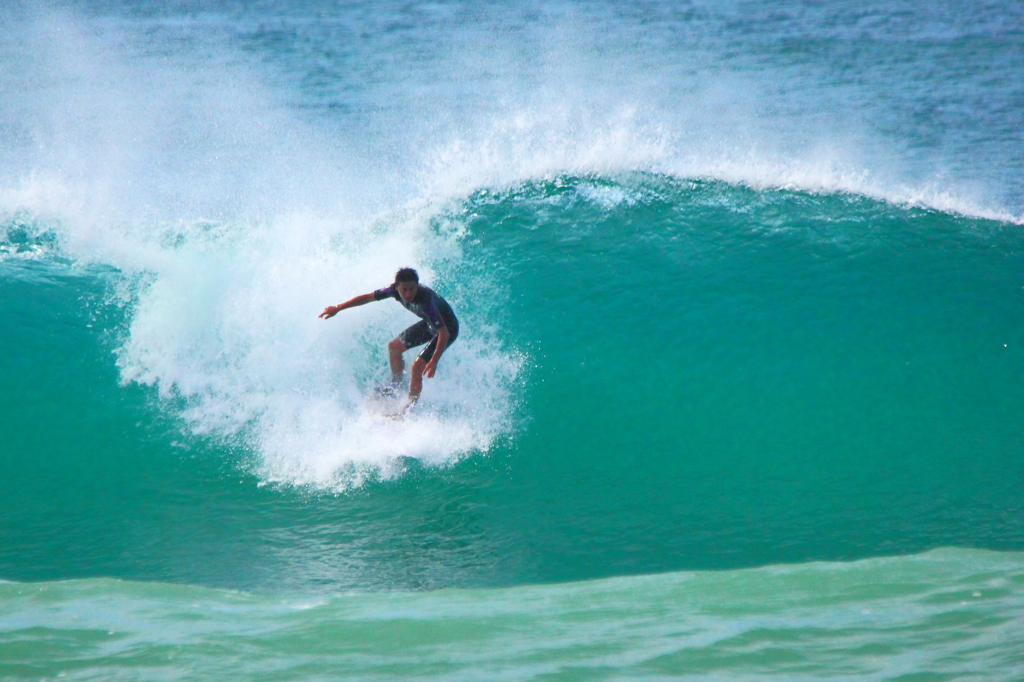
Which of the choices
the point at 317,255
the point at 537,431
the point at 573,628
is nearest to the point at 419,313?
the point at 537,431

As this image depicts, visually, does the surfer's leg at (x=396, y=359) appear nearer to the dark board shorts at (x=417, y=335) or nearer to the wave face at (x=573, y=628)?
the dark board shorts at (x=417, y=335)

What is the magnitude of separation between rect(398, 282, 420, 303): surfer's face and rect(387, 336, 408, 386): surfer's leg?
446mm

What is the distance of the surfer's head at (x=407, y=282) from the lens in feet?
17.3

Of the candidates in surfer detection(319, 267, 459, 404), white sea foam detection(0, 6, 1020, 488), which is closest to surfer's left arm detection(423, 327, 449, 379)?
surfer detection(319, 267, 459, 404)

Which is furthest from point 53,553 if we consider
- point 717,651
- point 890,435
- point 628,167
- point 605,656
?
point 628,167

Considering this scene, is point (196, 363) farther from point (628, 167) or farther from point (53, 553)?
point (628, 167)

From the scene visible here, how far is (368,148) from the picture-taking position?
729 inches

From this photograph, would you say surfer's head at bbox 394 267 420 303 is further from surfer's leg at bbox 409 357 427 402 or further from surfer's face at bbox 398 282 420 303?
surfer's leg at bbox 409 357 427 402

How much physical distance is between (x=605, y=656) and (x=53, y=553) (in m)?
3.21

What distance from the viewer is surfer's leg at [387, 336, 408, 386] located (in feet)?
18.8

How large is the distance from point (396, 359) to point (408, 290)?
0.63m

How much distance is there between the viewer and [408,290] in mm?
5312

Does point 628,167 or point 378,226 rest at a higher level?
point 628,167

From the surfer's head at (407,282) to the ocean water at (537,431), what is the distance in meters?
0.85
